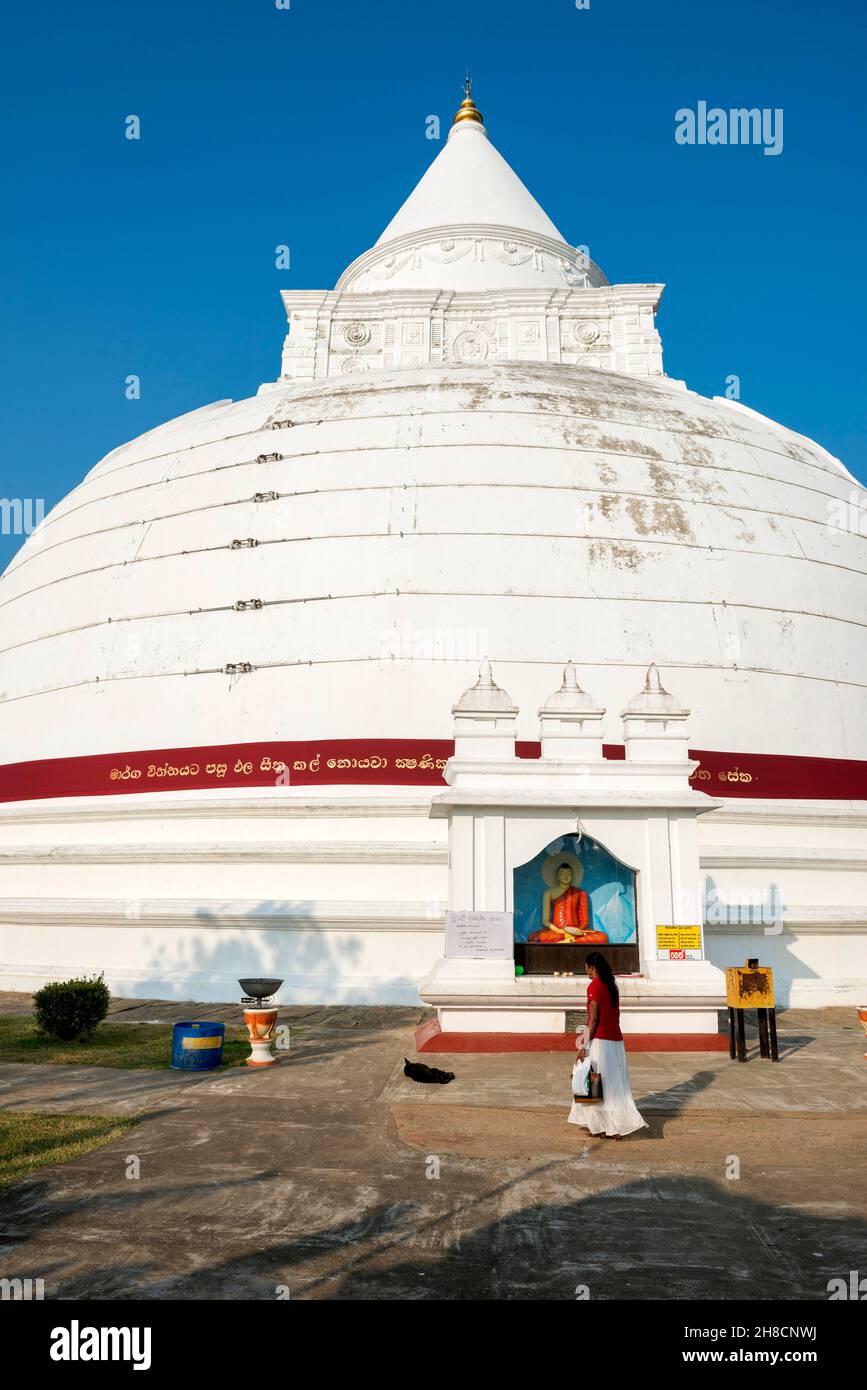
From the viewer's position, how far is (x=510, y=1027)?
1073cm

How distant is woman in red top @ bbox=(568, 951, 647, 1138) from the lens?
716 centimetres

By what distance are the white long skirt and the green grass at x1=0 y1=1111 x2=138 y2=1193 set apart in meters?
3.39

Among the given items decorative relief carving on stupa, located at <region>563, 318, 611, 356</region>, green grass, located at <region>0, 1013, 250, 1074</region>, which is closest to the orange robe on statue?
green grass, located at <region>0, 1013, 250, 1074</region>

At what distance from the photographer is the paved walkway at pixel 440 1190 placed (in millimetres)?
4457

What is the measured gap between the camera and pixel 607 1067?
24.1ft

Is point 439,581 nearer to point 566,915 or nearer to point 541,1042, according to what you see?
point 566,915

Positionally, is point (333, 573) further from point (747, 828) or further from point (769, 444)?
point (769, 444)

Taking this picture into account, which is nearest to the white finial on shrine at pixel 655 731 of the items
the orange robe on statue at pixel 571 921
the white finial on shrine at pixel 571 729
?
the white finial on shrine at pixel 571 729

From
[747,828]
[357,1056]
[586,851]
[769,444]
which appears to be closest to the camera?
[357,1056]

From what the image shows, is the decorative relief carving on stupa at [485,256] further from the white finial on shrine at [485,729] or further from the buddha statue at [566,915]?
the buddha statue at [566,915]

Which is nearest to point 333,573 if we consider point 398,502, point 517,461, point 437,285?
point 398,502

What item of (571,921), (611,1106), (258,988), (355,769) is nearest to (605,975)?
(611,1106)

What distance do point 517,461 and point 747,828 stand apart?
760 centimetres

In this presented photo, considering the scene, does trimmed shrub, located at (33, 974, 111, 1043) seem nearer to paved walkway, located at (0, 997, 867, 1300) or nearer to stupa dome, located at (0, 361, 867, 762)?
paved walkway, located at (0, 997, 867, 1300)
